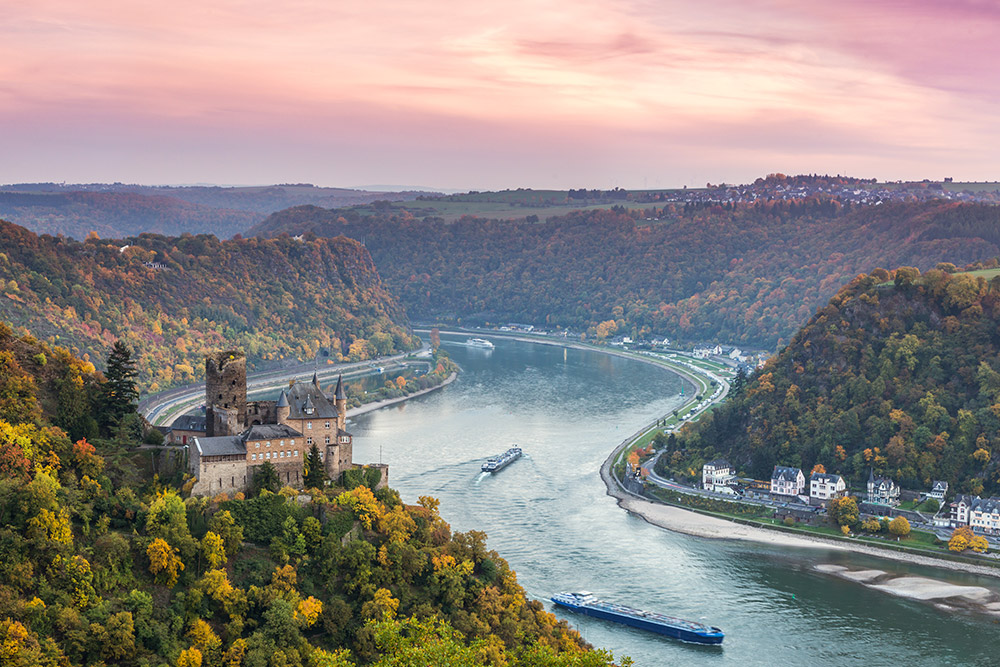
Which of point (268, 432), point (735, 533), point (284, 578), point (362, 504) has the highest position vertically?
point (268, 432)

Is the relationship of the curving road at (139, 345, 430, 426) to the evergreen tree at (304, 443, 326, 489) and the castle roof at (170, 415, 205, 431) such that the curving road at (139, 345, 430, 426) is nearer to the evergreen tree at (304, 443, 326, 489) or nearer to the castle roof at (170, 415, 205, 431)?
the castle roof at (170, 415, 205, 431)

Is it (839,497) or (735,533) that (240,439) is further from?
(839,497)

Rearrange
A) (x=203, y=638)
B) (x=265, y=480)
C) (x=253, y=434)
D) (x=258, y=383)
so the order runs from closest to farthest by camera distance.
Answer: (x=203, y=638) → (x=265, y=480) → (x=253, y=434) → (x=258, y=383)

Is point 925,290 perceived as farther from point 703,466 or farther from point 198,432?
point 198,432

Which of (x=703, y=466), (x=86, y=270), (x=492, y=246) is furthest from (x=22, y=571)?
(x=492, y=246)

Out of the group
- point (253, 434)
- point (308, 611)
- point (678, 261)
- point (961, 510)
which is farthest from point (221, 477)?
point (678, 261)

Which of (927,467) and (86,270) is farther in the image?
(86,270)

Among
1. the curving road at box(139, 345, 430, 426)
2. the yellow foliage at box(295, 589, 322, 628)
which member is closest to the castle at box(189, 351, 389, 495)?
the yellow foliage at box(295, 589, 322, 628)
